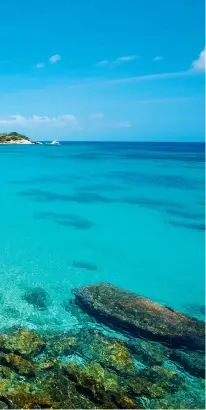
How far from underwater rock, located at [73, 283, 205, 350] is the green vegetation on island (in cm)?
14451

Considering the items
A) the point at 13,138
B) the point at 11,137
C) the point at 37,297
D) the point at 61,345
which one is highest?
the point at 11,137

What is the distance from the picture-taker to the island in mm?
147250

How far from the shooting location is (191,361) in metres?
9.73

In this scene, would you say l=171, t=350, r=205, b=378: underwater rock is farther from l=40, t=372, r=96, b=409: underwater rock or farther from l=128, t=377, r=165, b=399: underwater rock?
l=40, t=372, r=96, b=409: underwater rock

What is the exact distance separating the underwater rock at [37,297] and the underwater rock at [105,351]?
264 centimetres

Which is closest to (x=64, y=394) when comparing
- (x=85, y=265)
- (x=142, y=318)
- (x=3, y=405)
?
(x=3, y=405)

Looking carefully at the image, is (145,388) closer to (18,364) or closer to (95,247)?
(18,364)

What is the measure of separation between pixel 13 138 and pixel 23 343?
5806 inches

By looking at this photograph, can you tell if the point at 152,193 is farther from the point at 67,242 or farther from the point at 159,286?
the point at 159,286

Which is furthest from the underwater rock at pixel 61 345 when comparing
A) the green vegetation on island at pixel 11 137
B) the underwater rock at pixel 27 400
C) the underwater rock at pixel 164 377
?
the green vegetation on island at pixel 11 137

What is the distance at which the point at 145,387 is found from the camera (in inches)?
332

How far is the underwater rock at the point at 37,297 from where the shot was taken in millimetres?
12817

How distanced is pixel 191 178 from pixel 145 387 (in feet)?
146

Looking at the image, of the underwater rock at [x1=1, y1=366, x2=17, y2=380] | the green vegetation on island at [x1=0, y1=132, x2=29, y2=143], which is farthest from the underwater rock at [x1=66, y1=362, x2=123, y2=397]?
the green vegetation on island at [x1=0, y1=132, x2=29, y2=143]
